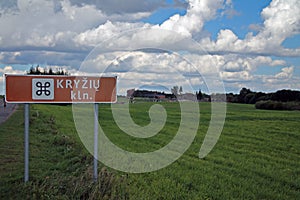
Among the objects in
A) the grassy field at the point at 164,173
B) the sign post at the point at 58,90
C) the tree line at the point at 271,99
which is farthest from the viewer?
the tree line at the point at 271,99

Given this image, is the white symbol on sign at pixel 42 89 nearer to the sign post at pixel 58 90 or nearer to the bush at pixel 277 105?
the sign post at pixel 58 90

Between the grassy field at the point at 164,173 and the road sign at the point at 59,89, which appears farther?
the road sign at the point at 59,89

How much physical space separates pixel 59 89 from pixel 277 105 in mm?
23835

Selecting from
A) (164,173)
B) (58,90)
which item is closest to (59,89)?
(58,90)

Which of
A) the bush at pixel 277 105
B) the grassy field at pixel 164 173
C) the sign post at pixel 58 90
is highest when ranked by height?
the sign post at pixel 58 90

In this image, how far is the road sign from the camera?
7.90 m

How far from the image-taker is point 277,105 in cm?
2948

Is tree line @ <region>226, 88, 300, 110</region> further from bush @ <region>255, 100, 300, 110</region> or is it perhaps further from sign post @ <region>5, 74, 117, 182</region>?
sign post @ <region>5, 74, 117, 182</region>

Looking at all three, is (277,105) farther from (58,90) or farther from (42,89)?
(42,89)

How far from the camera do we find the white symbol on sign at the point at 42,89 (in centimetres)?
797

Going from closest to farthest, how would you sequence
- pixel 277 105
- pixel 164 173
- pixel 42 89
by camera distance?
pixel 42 89, pixel 164 173, pixel 277 105

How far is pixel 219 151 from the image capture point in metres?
12.3

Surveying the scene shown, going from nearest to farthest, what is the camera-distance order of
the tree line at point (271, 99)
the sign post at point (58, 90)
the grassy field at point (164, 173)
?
the grassy field at point (164, 173), the sign post at point (58, 90), the tree line at point (271, 99)

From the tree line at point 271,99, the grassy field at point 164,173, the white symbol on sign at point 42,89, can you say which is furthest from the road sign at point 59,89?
the tree line at point 271,99
